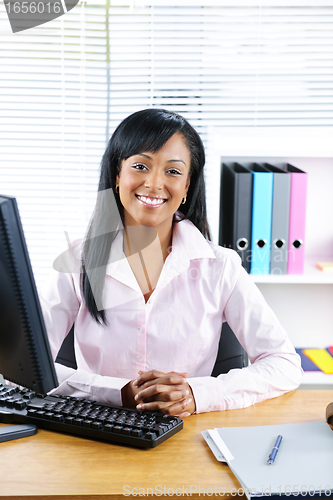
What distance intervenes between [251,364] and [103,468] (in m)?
0.57

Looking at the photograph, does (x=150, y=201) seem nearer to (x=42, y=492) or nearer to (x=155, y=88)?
(x=42, y=492)

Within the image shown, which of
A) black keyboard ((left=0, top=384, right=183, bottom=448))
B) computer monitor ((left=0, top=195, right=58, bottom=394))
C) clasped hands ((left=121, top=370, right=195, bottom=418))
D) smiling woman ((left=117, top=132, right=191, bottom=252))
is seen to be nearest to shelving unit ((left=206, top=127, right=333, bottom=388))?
smiling woman ((left=117, top=132, right=191, bottom=252))

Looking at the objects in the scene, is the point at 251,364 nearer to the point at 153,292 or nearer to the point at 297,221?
the point at 153,292

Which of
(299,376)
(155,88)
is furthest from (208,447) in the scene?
(155,88)

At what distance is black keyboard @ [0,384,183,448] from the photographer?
3.03 ft

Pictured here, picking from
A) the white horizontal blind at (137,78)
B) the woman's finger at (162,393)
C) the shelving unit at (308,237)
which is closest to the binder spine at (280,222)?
the shelving unit at (308,237)

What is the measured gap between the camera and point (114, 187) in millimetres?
1553

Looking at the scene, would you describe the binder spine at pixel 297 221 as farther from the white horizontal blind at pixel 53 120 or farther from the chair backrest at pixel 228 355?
the white horizontal blind at pixel 53 120

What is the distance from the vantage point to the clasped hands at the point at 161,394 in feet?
3.50

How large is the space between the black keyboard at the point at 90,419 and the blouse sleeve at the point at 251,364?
0.15 metres

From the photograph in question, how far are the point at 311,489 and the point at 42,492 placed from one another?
0.41m

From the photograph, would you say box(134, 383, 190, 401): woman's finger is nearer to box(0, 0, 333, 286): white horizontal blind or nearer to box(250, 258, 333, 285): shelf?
box(250, 258, 333, 285): shelf

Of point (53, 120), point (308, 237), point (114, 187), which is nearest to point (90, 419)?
point (114, 187)

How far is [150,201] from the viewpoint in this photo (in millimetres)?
1468
